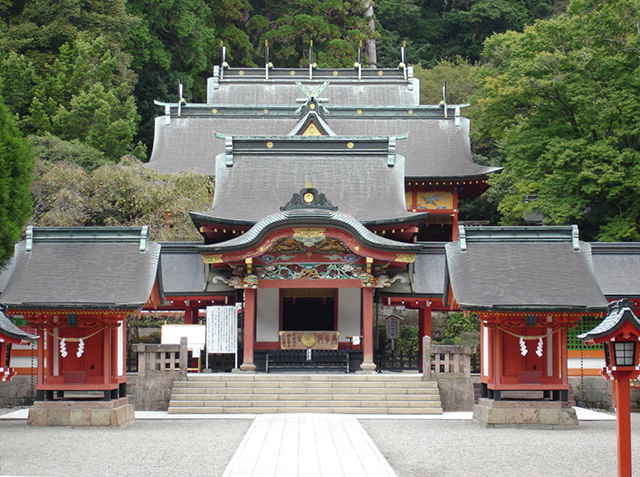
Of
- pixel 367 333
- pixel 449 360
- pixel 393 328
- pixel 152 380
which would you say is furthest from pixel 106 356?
pixel 393 328

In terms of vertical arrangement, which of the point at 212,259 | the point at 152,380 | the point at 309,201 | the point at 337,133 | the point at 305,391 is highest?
the point at 337,133

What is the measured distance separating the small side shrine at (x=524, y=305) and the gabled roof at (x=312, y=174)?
21.0 feet

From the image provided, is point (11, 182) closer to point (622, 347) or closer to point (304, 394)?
point (304, 394)

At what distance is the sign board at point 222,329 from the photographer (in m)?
19.8

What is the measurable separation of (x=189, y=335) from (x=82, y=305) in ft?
16.1

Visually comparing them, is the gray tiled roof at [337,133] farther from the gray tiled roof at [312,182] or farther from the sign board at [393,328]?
the sign board at [393,328]

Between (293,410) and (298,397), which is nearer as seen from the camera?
(293,410)

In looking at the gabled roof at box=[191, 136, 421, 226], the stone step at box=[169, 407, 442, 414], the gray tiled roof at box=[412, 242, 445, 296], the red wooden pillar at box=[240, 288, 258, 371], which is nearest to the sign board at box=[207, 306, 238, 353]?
the red wooden pillar at box=[240, 288, 258, 371]

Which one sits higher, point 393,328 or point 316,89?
point 316,89

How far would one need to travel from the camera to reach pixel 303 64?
48.8 metres

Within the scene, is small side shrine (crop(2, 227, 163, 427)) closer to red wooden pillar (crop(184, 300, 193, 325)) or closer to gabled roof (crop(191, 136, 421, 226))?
red wooden pillar (crop(184, 300, 193, 325))

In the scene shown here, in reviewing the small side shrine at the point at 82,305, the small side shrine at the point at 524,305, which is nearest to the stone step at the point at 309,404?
the small side shrine at the point at 524,305

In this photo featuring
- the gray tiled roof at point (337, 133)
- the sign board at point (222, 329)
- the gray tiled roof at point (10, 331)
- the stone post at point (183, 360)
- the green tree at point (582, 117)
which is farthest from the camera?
the gray tiled roof at point (337, 133)

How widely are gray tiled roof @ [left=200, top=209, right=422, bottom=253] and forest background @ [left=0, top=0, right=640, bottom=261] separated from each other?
5473 millimetres
